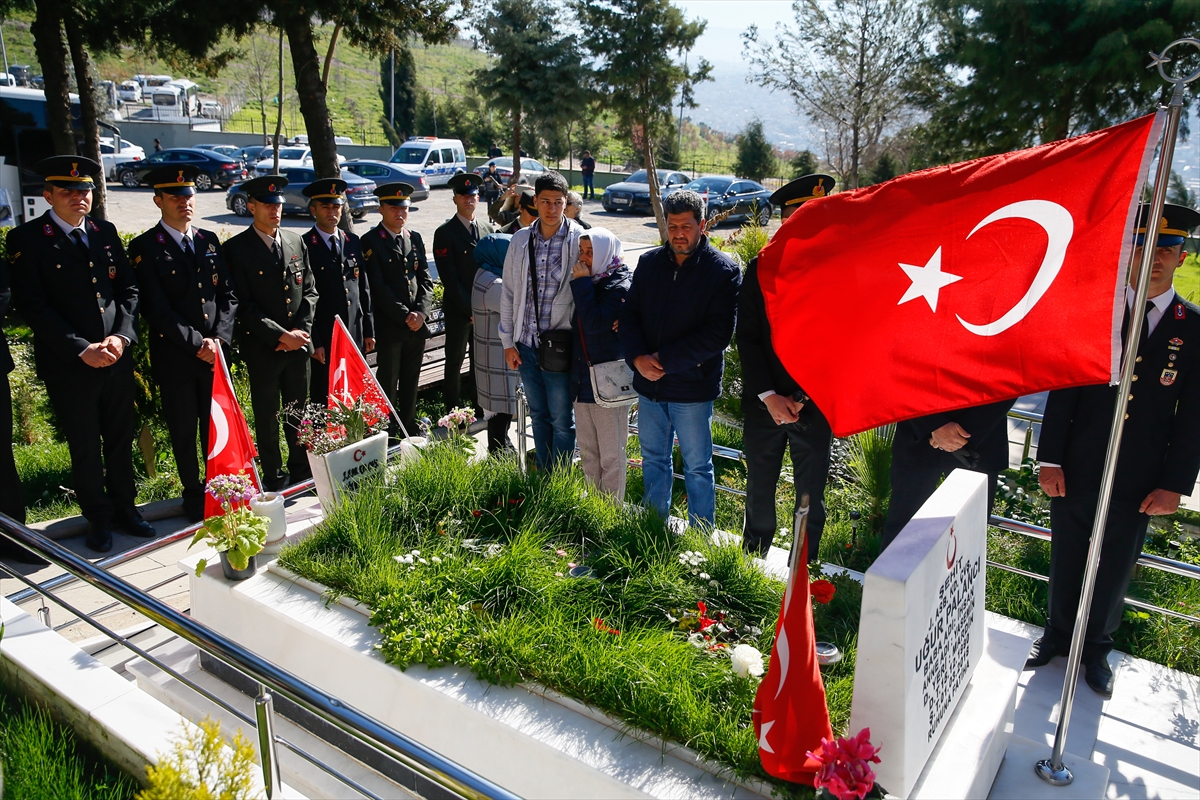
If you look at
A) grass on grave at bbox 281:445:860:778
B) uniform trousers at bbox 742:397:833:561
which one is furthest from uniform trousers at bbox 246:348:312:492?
uniform trousers at bbox 742:397:833:561

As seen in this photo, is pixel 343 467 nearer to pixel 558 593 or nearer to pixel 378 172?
pixel 558 593

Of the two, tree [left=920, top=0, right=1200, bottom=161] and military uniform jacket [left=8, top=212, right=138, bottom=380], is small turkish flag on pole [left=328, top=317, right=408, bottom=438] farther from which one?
tree [left=920, top=0, right=1200, bottom=161]

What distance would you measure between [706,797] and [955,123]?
542 inches

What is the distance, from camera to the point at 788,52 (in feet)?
58.1

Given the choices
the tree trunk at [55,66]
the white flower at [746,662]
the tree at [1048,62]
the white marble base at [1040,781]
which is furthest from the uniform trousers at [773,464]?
the tree at [1048,62]

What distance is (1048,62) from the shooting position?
12.1 m

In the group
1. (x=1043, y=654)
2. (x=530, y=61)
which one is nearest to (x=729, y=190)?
(x=530, y=61)

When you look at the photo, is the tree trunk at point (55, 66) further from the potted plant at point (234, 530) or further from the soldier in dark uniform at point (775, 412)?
the soldier in dark uniform at point (775, 412)

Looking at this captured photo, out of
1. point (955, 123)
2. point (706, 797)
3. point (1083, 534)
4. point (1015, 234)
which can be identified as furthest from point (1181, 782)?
point (955, 123)

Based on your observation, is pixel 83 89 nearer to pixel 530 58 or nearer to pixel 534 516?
pixel 530 58

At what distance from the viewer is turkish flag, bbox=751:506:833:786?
2.69 meters

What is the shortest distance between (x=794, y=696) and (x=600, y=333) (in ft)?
9.55

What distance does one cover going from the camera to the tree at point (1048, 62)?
11.1 meters

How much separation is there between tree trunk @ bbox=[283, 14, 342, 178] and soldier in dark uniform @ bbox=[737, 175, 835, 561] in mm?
7027
